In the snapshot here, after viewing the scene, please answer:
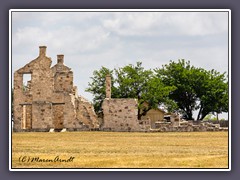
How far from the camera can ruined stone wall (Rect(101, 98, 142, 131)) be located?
5125 cm

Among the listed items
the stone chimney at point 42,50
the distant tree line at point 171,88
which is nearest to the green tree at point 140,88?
the distant tree line at point 171,88

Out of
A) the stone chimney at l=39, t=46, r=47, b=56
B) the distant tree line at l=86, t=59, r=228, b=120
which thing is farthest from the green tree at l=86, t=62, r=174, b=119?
the stone chimney at l=39, t=46, r=47, b=56

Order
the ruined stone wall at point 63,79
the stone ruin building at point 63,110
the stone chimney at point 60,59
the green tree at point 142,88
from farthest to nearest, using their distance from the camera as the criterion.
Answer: the green tree at point 142,88
the stone chimney at point 60,59
the ruined stone wall at point 63,79
the stone ruin building at point 63,110

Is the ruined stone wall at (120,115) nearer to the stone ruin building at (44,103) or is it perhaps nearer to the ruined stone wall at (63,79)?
the stone ruin building at (44,103)

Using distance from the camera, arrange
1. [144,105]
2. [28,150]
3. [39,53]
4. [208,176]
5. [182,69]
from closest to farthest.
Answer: [208,176], [28,150], [39,53], [144,105], [182,69]

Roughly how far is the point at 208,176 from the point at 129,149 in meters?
10.1

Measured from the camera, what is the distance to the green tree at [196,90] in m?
68.0

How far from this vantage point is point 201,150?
2620 centimetres

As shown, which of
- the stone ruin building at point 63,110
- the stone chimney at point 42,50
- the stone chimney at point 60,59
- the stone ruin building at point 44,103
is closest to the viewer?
the stone chimney at point 42,50

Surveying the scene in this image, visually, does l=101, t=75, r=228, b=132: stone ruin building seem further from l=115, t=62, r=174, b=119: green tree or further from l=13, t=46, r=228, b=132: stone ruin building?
l=115, t=62, r=174, b=119: green tree

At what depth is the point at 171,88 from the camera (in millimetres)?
65812

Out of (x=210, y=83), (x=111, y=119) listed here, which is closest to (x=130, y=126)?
(x=111, y=119)

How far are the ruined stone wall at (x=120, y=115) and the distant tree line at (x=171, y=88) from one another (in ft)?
40.0
